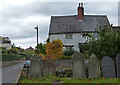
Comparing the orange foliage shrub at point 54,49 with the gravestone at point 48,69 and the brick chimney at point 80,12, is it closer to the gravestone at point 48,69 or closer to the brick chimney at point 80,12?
the brick chimney at point 80,12

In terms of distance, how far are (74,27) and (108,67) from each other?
2493 centimetres

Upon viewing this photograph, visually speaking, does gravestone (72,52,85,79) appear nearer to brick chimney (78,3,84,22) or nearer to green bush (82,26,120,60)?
green bush (82,26,120,60)

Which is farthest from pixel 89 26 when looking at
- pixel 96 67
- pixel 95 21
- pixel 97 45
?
pixel 96 67

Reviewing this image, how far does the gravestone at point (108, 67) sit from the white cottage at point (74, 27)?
23.3m

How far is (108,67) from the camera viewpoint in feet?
35.7

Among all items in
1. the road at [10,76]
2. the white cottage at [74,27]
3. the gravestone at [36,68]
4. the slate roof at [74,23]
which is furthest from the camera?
the slate roof at [74,23]

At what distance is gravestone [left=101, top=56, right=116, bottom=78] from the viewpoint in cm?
1082

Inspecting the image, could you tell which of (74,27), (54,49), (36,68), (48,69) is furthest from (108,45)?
(74,27)

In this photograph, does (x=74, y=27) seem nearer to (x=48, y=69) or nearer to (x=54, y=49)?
(x=54, y=49)

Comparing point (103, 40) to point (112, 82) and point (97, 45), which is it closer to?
point (97, 45)

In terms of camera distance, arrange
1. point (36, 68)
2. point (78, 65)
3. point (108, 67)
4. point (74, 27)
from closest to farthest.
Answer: point (36, 68) → point (78, 65) → point (108, 67) → point (74, 27)

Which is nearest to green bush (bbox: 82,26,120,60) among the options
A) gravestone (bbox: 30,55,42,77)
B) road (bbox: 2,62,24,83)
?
gravestone (bbox: 30,55,42,77)

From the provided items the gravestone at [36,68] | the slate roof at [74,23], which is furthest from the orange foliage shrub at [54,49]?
the gravestone at [36,68]

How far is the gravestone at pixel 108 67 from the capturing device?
35.5 ft
